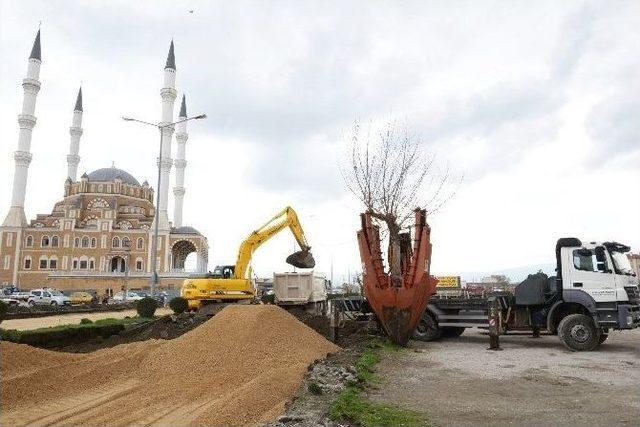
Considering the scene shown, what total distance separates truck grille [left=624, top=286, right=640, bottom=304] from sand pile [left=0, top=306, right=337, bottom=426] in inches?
309

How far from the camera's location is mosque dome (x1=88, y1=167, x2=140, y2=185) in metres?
84.8

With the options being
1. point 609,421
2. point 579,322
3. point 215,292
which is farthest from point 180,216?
point 609,421

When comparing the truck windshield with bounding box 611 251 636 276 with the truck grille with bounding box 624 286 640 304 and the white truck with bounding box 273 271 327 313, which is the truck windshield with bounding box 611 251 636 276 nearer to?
the truck grille with bounding box 624 286 640 304

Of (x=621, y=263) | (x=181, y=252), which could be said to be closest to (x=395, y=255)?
(x=621, y=263)

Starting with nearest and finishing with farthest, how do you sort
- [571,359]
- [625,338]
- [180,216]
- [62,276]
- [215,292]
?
1. [571,359]
2. [625,338]
3. [215,292]
4. [62,276]
5. [180,216]

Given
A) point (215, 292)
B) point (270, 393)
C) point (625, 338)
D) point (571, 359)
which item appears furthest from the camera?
point (215, 292)

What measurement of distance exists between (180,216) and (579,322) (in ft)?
242

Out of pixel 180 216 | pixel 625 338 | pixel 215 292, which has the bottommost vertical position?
pixel 625 338

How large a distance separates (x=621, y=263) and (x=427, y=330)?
18.9 ft

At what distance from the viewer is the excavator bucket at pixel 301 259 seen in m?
18.6

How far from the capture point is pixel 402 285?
1344cm

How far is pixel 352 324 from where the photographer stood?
17094 millimetres

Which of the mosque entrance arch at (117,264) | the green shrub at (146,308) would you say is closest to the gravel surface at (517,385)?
the green shrub at (146,308)

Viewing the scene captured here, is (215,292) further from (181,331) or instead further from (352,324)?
(352,324)
